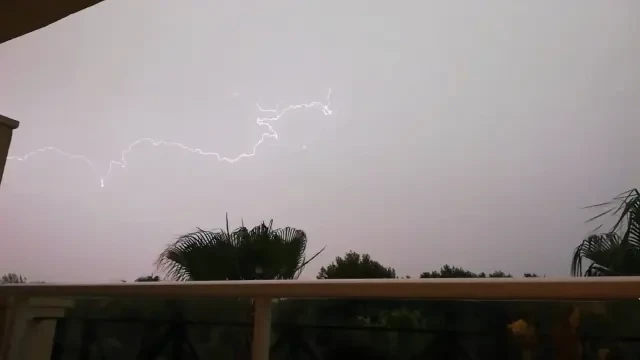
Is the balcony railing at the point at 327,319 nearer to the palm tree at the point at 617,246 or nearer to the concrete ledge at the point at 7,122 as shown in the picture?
the concrete ledge at the point at 7,122

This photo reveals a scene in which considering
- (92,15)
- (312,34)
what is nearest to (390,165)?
(312,34)

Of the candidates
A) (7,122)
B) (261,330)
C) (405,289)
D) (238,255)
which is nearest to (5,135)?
(7,122)

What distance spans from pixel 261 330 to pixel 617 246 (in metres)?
1.80

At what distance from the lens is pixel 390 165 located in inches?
105

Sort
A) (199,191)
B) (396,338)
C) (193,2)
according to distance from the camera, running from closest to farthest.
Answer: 1. (396,338)
2. (199,191)
3. (193,2)

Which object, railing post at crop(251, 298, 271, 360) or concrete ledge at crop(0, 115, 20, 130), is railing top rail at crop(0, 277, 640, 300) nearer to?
railing post at crop(251, 298, 271, 360)

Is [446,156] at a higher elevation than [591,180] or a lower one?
higher

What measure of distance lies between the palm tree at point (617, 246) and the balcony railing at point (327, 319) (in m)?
1.42

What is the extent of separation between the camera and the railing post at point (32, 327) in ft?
3.78

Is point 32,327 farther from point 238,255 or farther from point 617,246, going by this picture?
point 617,246

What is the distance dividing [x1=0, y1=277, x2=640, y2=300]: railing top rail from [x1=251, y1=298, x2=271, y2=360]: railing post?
0.10 feet

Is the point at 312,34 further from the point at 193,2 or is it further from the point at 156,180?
the point at 156,180

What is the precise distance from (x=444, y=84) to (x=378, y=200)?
0.88 metres

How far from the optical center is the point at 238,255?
260cm
